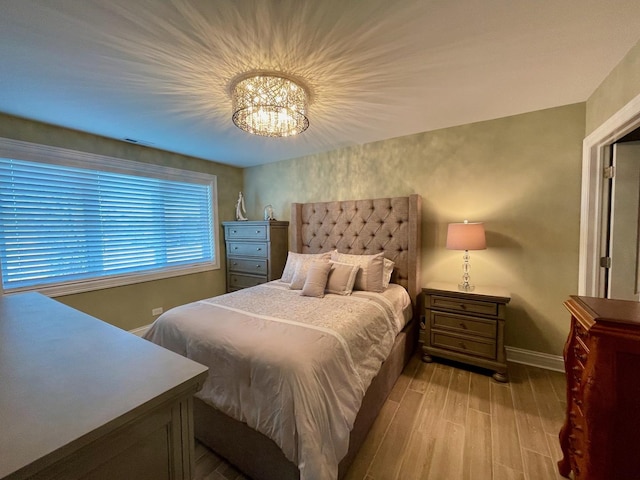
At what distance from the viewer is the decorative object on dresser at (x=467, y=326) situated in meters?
2.22

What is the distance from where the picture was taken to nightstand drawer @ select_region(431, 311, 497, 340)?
2.24 metres

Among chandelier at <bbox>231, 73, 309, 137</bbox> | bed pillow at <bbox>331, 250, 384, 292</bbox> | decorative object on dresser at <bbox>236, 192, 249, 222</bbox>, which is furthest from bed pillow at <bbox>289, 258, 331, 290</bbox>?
decorative object on dresser at <bbox>236, 192, 249, 222</bbox>

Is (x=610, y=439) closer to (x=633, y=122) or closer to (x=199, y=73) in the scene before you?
(x=633, y=122)

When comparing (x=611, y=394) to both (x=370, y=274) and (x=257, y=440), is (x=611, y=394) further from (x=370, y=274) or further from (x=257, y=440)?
(x=370, y=274)

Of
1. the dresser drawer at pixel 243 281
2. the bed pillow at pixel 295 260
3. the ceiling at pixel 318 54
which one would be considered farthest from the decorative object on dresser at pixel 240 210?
the ceiling at pixel 318 54

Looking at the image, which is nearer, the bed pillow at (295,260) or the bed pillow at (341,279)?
the bed pillow at (341,279)

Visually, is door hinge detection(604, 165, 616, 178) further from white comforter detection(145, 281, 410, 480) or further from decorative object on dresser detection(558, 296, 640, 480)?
white comforter detection(145, 281, 410, 480)

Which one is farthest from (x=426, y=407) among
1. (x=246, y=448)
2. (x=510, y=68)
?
(x=510, y=68)

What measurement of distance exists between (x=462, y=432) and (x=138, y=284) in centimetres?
359

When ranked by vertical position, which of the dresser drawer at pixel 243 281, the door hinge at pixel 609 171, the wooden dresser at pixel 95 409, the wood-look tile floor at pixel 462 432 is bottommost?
the wood-look tile floor at pixel 462 432

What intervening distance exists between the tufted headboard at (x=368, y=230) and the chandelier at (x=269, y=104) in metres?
1.39

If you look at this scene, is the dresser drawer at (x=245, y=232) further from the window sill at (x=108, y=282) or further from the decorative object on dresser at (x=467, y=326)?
the decorative object on dresser at (x=467, y=326)

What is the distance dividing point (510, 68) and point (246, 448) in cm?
283

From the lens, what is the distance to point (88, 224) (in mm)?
2809
